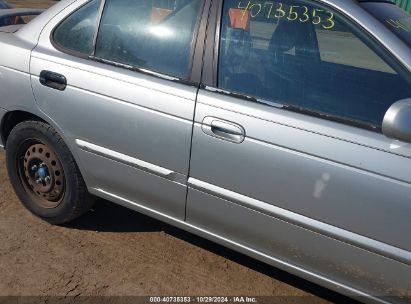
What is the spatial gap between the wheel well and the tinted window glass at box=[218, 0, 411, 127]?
4.77ft

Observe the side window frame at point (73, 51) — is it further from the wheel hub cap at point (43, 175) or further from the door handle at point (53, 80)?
the wheel hub cap at point (43, 175)

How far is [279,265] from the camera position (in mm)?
2430

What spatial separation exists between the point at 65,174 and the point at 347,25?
1.95m

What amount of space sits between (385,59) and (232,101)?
0.73 metres

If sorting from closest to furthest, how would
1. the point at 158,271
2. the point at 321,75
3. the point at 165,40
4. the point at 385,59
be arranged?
1. the point at 385,59
2. the point at 321,75
3. the point at 165,40
4. the point at 158,271

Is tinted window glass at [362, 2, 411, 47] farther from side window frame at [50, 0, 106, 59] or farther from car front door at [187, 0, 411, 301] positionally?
side window frame at [50, 0, 106, 59]

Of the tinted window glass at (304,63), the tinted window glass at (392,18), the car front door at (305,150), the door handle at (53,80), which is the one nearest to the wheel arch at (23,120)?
the door handle at (53,80)

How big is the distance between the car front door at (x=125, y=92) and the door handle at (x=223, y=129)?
123 millimetres

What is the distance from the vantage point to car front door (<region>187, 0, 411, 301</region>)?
204cm

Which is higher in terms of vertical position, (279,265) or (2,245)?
(279,265)

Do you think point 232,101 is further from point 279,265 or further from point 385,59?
point 279,265

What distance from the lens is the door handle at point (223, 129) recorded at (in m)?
2.29

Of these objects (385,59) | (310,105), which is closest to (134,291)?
(310,105)

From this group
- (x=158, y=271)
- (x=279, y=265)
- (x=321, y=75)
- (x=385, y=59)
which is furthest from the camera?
(x=158, y=271)
